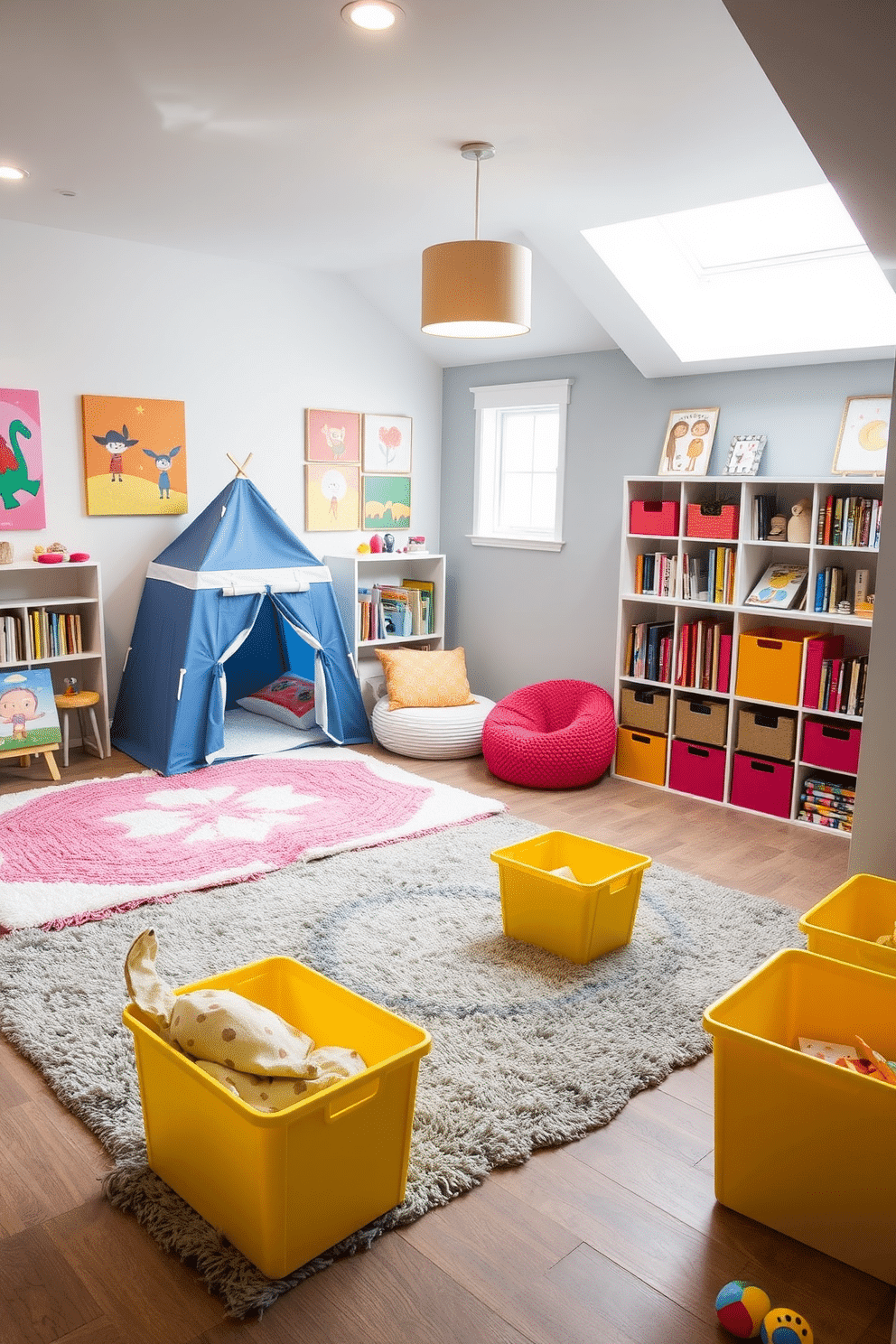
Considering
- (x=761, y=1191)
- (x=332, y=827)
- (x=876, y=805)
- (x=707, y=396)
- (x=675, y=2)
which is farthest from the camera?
(x=707, y=396)

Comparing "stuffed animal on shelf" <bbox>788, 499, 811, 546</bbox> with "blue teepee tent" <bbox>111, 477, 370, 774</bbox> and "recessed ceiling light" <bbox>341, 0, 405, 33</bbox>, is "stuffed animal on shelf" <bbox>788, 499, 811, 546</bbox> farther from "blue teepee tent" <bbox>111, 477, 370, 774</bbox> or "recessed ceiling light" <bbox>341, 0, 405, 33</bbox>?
"recessed ceiling light" <bbox>341, 0, 405, 33</bbox>

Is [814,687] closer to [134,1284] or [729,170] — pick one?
[729,170]

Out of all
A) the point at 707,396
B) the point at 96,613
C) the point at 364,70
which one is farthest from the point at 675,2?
the point at 96,613

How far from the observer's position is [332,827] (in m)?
3.86

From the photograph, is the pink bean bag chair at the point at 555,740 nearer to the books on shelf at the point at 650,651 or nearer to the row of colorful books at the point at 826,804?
the books on shelf at the point at 650,651

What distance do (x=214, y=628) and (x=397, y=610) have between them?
1320 mm

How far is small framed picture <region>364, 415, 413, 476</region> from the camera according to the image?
18.5ft

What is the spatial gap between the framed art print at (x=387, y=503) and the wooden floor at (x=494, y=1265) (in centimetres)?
398

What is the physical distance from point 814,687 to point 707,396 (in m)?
1.46

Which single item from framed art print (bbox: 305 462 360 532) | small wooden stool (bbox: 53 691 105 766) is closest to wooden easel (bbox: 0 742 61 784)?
small wooden stool (bbox: 53 691 105 766)

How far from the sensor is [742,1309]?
1583 millimetres

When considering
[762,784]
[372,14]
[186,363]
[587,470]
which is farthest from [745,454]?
[186,363]

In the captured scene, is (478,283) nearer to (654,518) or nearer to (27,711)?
(654,518)

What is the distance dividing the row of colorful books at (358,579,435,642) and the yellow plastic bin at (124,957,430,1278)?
362 cm
